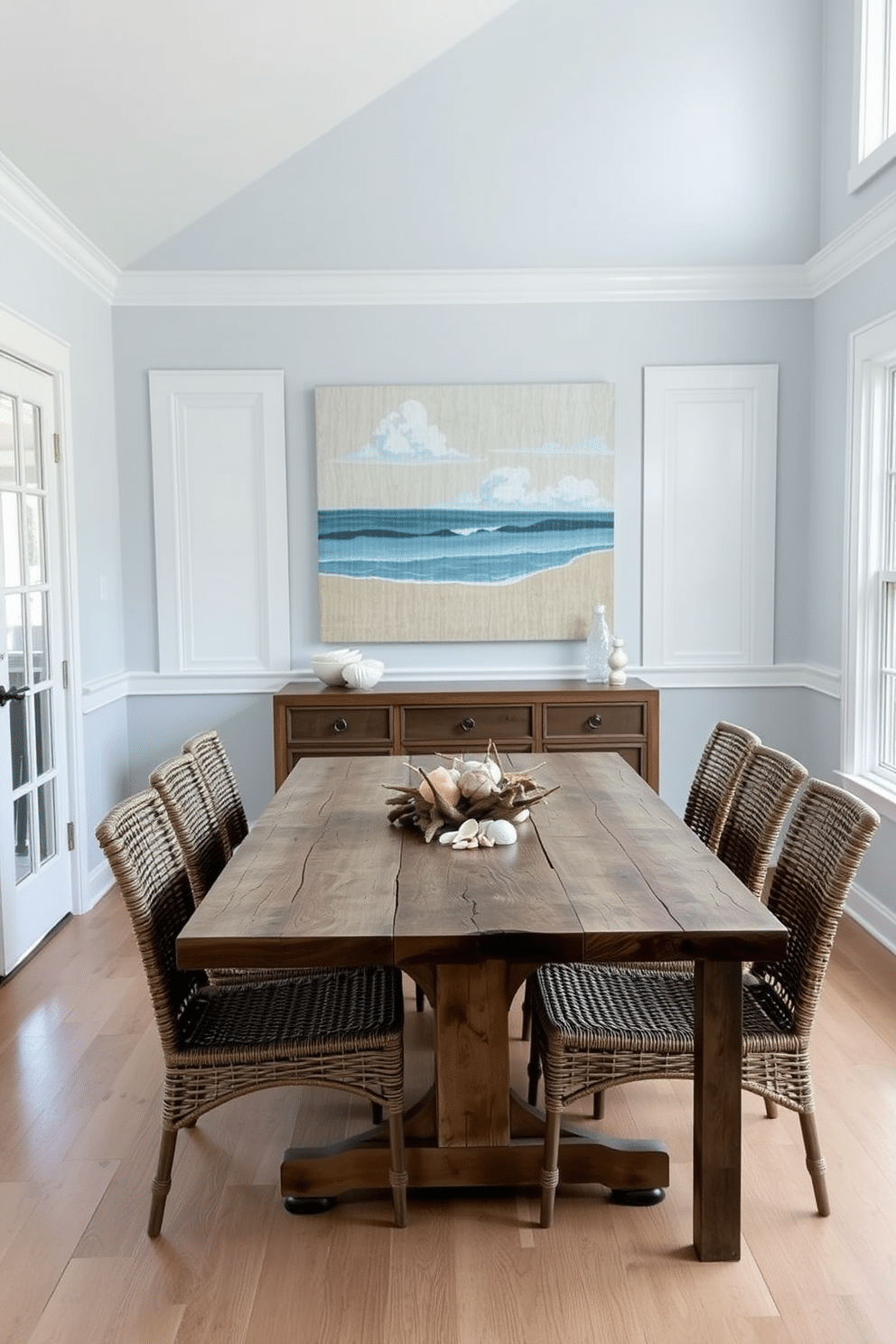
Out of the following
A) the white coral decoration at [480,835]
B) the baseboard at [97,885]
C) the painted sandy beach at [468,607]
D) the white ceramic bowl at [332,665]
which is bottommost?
the baseboard at [97,885]

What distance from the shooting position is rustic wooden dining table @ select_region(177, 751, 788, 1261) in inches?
78.4

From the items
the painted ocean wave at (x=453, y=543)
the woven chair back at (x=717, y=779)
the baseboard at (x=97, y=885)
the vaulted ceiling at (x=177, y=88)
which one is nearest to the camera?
the woven chair back at (x=717, y=779)

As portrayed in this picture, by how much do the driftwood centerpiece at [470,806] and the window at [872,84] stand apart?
2802 millimetres

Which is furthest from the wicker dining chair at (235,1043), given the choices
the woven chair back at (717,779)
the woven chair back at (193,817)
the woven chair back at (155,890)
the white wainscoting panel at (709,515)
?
the white wainscoting panel at (709,515)

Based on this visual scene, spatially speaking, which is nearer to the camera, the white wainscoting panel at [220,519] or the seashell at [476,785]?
the seashell at [476,785]

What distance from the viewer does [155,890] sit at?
2398 mm

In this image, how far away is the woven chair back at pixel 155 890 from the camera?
224 cm

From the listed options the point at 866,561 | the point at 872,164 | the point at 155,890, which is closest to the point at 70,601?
the point at 155,890

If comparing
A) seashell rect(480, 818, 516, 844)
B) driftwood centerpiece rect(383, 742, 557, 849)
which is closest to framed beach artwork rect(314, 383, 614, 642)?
driftwood centerpiece rect(383, 742, 557, 849)

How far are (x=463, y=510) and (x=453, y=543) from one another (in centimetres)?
15

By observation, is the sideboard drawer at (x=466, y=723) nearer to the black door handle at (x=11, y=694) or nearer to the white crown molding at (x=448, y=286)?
the black door handle at (x=11, y=694)

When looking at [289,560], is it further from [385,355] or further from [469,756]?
[469,756]

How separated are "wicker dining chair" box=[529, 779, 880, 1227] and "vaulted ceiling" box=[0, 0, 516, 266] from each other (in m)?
3.09

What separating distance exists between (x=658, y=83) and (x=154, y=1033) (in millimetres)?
3946
